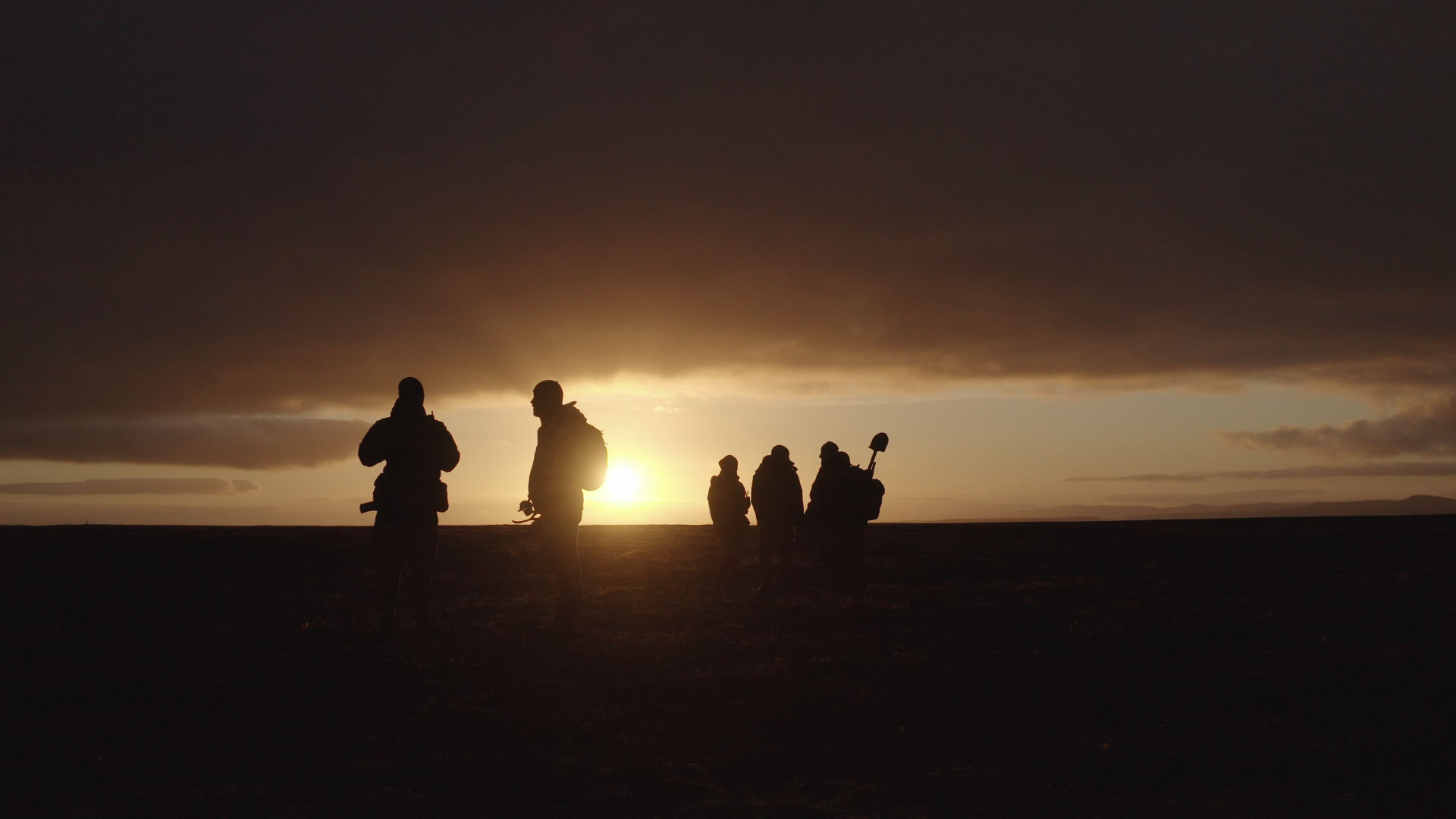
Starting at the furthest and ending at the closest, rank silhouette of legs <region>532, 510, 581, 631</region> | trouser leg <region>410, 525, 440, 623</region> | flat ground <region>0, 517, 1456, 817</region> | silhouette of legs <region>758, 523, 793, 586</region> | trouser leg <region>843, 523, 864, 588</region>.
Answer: silhouette of legs <region>758, 523, 793, 586</region> → trouser leg <region>843, 523, 864, 588</region> → silhouette of legs <region>532, 510, 581, 631</region> → trouser leg <region>410, 525, 440, 623</region> → flat ground <region>0, 517, 1456, 817</region>

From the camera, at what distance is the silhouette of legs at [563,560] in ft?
41.4

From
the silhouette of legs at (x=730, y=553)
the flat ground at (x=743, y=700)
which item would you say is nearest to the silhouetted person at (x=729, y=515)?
the silhouette of legs at (x=730, y=553)

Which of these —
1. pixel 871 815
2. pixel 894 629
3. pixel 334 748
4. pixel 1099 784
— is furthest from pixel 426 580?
pixel 1099 784

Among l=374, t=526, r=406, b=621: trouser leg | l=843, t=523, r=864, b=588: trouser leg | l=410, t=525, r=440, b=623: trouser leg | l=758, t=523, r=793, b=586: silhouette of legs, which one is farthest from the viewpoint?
l=758, t=523, r=793, b=586: silhouette of legs

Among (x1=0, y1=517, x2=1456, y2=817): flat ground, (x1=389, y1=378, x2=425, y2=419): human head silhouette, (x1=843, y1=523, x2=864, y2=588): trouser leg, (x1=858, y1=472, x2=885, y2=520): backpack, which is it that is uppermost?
(x1=389, y1=378, x2=425, y2=419): human head silhouette

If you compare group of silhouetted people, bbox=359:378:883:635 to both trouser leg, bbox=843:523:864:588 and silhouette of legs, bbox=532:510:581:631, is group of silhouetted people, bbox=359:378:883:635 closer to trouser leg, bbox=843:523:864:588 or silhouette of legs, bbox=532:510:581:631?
silhouette of legs, bbox=532:510:581:631

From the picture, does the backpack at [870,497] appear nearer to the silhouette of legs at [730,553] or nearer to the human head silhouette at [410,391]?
the silhouette of legs at [730,553]

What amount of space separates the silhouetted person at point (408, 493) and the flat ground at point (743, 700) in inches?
35.4

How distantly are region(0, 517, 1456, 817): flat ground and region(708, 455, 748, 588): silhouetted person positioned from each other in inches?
43.1

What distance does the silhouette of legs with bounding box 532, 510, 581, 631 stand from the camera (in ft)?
41.4

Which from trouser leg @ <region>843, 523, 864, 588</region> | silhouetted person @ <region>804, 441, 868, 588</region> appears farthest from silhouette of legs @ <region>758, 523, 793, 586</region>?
trouser leg @ <region>843, 523, 864, 588</region>

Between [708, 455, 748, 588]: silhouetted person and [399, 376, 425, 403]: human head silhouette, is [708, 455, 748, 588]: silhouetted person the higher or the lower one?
the lower one

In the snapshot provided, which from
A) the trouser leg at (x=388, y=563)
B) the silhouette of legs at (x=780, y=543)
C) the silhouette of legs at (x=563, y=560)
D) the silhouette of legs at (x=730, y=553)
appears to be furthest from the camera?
the silhouette of legs at (x=730, y=553)

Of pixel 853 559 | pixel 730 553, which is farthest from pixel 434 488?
pixel 853 559
